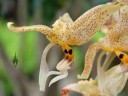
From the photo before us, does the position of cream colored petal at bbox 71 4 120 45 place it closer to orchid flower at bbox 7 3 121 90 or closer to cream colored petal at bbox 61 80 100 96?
orchid flower at bbox 7 3 121 90

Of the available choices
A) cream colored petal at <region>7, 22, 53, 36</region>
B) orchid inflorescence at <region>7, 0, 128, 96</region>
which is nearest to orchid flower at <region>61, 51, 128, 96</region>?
orchid inflorescence at <region>7, 0, 128, 96</region>

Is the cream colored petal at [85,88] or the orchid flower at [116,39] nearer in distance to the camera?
the orchid flower at [116,39]

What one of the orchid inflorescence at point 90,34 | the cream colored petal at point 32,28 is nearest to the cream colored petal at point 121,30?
the orchid inflorescence at point 90,34

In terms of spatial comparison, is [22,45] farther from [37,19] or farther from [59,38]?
[59,38]

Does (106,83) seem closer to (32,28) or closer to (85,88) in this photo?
(85,88)

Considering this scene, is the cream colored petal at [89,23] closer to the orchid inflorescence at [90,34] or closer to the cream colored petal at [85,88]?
the orchid inflorescence at [90,34]
